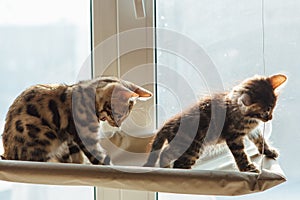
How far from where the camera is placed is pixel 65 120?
97 cm

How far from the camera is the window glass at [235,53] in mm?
1069

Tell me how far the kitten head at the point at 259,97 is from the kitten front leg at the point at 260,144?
0.21 feet

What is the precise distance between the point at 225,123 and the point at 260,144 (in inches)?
4.2

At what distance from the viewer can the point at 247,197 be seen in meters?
1.12

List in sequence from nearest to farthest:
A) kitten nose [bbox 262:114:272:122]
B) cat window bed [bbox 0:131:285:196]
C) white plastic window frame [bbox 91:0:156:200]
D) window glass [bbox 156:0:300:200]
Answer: cat window bed [bbox 0:131:285:196]
kitten nose [bbox 262:114:272:122]
window glass [bbox 156:0:300:200]
white plastic window frame [bbox 91:0:156:200]

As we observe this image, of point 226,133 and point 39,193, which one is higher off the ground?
point 226,133

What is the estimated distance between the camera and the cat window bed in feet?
2.36

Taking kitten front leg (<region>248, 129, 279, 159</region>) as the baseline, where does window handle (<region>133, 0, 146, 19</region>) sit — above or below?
above

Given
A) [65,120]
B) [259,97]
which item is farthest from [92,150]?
[259,97]

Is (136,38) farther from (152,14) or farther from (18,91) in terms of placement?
(18,91)

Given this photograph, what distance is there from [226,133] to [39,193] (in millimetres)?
585

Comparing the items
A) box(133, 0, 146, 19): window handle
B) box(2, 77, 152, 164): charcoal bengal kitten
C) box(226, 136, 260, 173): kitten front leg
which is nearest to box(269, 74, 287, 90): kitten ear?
box(226, 136, 260, 173): kitten front leg

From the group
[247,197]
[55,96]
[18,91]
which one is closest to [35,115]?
[55,96]

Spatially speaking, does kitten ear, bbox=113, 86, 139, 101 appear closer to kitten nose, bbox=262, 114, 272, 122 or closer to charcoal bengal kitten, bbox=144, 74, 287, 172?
charcoal bengal kitten, bbox=144, 74, 287, 172
